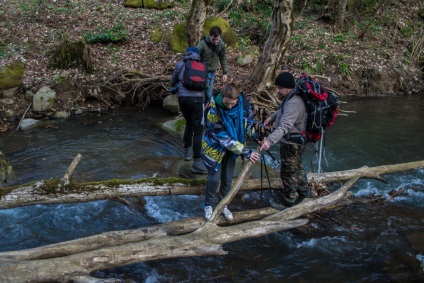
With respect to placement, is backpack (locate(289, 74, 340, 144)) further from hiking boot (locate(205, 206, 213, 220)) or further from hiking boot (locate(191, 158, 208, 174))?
hiking boot (locate(191, 158, 208, 174))

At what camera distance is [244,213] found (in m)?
5.69

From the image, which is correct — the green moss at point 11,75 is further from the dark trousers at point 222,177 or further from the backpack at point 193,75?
the dark trousers at point 222,177

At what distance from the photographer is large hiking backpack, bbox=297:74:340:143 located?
503 centimetres

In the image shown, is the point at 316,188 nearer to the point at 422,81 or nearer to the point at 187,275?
the point at 187,275

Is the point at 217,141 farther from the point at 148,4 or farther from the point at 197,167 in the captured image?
the point at 148,4

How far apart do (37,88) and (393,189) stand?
32.3ft

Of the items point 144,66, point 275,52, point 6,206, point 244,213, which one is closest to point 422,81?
point 275,52

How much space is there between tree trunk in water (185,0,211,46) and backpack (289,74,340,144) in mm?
7523

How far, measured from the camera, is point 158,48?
13.5m

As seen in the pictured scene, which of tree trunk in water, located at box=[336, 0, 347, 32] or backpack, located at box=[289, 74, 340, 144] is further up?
tree trunk in water, located at box=[336, 0, 347, 32]

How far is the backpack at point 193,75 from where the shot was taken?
21.3 ft

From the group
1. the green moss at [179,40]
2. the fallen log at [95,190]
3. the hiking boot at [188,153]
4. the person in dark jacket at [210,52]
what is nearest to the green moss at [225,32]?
the green moss at [179,40]

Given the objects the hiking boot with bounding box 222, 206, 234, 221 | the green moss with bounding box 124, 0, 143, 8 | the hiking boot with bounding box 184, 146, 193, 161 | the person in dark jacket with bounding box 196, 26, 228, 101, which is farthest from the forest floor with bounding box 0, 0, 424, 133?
the hiking boot with bounding box 222, 206, 234, 221

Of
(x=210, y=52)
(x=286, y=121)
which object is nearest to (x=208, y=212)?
(x=286, y=121)
